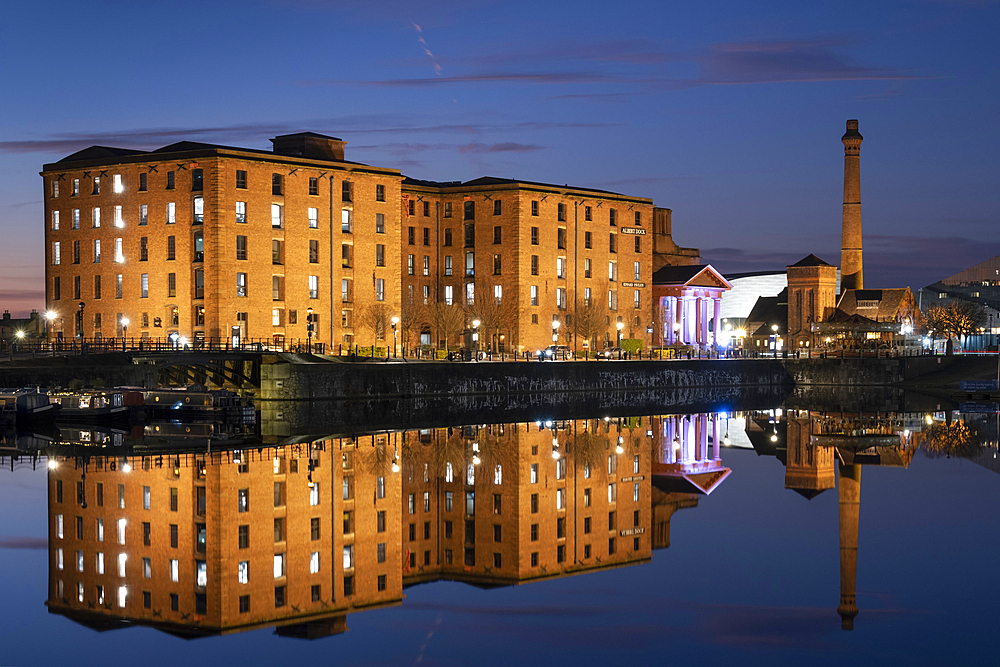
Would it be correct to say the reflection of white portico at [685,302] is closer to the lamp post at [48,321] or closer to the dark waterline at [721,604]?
the lamp post at [48,321]

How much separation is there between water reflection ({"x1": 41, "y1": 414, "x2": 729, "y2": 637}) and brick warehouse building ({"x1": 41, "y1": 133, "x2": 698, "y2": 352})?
38749 millimetres

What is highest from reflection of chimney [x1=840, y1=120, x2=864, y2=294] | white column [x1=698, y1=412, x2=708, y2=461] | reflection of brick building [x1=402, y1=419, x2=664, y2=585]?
reflection of chimney [x1=840, y1=120, x2=864, y2=294]

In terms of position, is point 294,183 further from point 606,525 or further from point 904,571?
point 904,571

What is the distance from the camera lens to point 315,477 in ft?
125

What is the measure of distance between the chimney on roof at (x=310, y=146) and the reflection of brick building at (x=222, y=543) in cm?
5583

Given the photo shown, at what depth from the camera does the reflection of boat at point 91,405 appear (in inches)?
2233

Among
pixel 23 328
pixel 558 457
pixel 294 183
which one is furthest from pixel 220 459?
pixel 23 328

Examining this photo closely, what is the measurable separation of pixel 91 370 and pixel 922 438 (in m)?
45.9

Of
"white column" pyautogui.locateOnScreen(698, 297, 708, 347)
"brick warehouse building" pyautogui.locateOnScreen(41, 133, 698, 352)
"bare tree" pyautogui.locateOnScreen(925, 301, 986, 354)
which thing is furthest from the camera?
"bare tree" pyautogui.locateOnScreen(925, 301, 986, 354)

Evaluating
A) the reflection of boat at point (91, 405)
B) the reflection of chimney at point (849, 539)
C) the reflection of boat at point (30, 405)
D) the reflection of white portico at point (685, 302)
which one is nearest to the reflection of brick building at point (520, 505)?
the reflection of chimney at point (849, 539)

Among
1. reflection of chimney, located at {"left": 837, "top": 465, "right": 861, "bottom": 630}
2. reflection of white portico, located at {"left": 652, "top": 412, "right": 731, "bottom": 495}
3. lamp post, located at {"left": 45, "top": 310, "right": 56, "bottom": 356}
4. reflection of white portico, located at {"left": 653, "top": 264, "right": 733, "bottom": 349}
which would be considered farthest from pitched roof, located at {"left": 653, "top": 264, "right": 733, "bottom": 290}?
reflection of chimney, located at {"left": 837, "top": 465, "right": 861, "bottom": 630}

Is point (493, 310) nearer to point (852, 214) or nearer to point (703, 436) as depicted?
point (703, 436)

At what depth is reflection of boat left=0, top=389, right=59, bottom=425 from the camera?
55688mm

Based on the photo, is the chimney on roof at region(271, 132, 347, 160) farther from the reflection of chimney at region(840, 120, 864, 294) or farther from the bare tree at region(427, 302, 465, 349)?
the reflection of chimney at region(840, 120, 864, 294)
